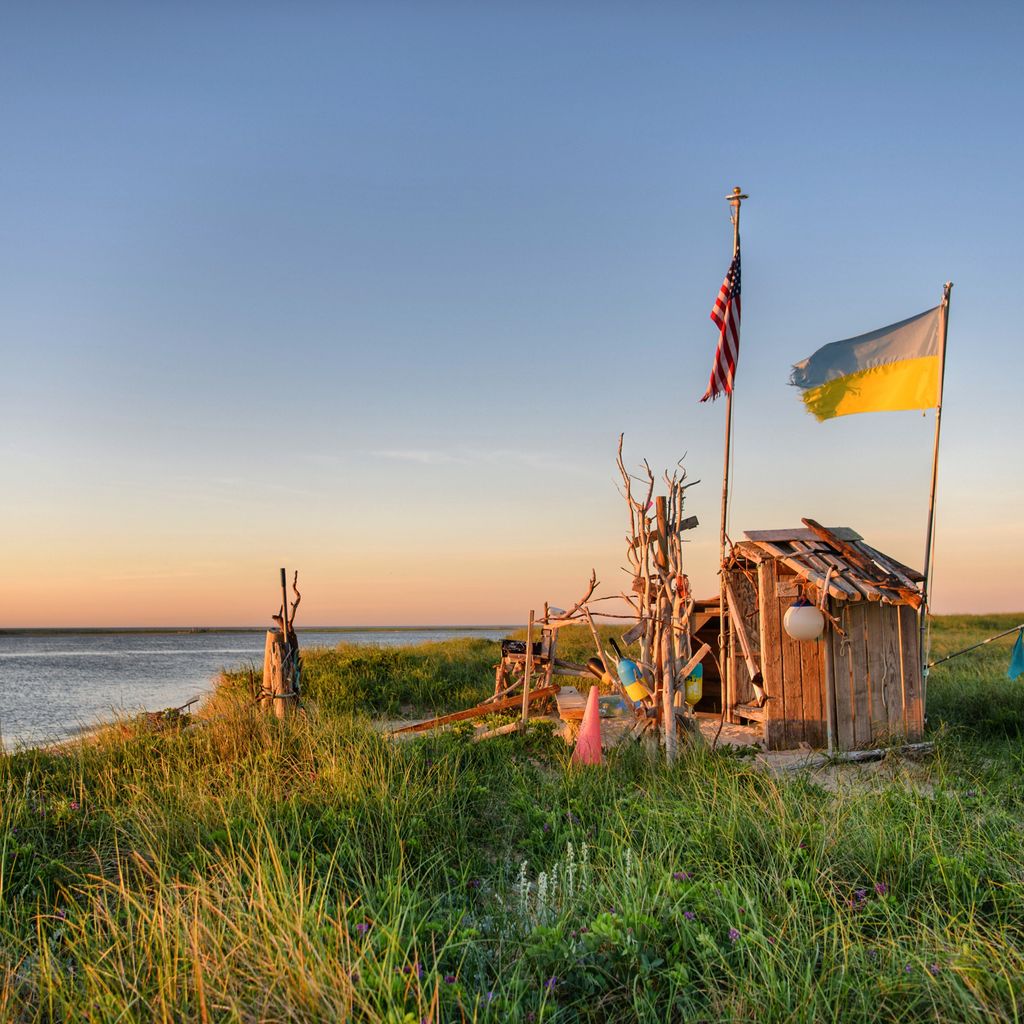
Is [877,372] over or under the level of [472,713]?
over

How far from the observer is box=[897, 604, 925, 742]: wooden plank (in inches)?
448

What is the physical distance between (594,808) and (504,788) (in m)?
1.35

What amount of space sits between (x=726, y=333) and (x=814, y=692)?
5763 mm

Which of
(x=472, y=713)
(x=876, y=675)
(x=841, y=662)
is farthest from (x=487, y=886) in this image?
(x=876, y=675)

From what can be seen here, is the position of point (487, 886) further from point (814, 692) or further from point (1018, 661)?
point (1018, 661)

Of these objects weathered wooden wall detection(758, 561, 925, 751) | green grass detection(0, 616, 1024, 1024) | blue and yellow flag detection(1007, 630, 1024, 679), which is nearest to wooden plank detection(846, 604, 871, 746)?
weathered wooden wall detection(758, 561, 925, 751)

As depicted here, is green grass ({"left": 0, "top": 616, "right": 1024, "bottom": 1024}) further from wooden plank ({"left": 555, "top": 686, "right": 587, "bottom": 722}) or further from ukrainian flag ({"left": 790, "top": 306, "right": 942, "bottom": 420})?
ukrainian flag ({"left": 790, "top": 306, "right": 942, "bottom": 420})

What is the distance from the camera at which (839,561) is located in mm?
11625

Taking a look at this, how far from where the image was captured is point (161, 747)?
407 inches

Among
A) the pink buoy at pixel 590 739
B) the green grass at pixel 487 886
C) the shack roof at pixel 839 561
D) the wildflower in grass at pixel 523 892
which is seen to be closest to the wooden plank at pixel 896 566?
the shack roof at pixel 839 561

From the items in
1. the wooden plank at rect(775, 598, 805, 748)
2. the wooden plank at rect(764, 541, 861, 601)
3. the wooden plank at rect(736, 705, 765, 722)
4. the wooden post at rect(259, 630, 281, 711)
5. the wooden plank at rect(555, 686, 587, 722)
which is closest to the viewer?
the wooden plank at rect(764, 541, 861, 601)

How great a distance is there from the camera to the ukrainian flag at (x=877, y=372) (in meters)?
12.0

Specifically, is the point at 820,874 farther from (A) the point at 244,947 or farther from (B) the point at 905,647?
(B) the point at 905,647

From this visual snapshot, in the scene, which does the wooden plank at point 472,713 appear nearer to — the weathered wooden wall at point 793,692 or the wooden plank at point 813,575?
the weathered wooden wall at point 793,692
